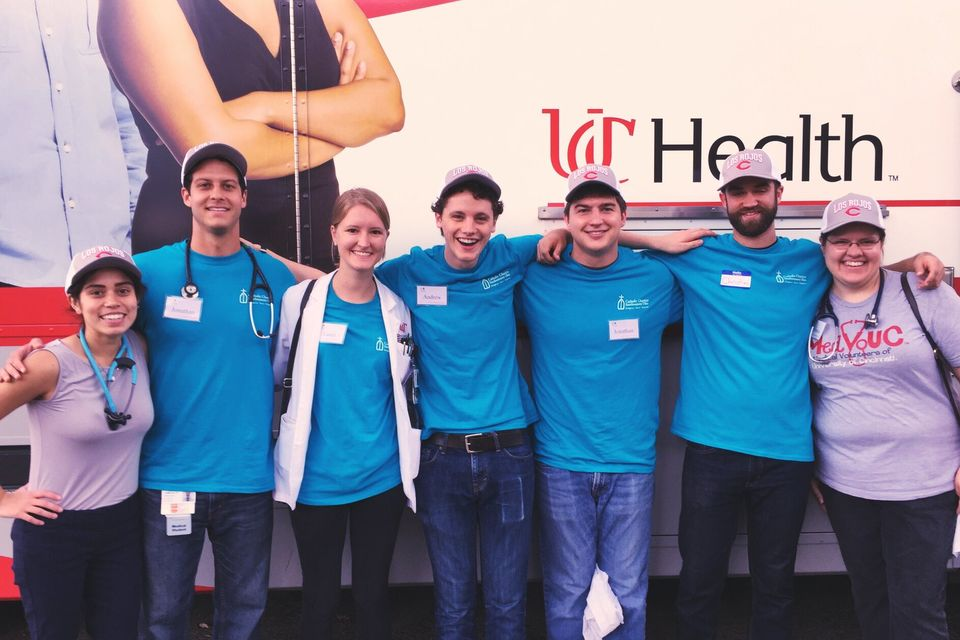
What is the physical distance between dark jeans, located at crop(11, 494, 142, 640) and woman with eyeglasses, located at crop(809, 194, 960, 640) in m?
2.21

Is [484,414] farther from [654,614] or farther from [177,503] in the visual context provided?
[654,614]

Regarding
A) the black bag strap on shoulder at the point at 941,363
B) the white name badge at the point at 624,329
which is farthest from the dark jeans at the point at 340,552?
the black bag strap on shoulder at the point at 941,363

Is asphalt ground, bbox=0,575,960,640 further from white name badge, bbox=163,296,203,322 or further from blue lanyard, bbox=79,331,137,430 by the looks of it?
white name badge, bbox=163,296,203,322

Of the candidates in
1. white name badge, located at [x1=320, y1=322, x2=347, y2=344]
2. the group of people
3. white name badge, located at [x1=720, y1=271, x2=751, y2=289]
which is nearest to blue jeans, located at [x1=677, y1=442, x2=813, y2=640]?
the group of people

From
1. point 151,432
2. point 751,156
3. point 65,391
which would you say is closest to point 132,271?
point 65,391

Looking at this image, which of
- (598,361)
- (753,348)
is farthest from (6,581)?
(753,348)

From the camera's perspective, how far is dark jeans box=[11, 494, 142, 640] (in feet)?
6.03

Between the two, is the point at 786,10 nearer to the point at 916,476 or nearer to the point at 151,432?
the point at 916,476

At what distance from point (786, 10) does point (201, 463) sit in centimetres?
259

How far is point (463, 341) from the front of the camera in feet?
7.27

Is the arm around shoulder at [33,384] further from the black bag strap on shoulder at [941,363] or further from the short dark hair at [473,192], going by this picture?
the black bag strap on shoulder at [941,363]

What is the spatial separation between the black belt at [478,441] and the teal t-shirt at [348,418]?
186mm

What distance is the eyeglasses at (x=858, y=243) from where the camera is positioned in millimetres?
2158

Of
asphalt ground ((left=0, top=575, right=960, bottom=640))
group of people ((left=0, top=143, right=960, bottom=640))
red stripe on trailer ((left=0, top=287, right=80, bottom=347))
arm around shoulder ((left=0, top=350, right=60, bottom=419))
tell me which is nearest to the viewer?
arm around shoulder ((left=0, top=350, right=60, bottom=419))
